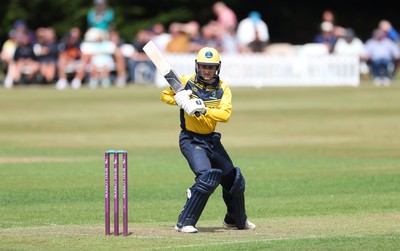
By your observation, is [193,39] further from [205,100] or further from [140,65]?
[205,100]

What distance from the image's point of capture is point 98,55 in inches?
1410

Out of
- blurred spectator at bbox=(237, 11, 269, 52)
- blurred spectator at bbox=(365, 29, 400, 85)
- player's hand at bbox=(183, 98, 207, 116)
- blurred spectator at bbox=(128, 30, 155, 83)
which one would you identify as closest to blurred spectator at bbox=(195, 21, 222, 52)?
blurred spectator at bbox=(237, 11, 269, 52)

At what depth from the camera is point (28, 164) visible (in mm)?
19766

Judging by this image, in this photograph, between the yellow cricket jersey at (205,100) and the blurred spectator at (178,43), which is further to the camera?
the blurred spectator at (178,43)

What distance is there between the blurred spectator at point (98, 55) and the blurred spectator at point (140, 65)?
1072mm

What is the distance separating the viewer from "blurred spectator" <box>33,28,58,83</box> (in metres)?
35.9

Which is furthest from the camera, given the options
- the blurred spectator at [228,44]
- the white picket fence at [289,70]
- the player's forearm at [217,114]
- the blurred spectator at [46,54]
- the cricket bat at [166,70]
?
the blurred spectator at [228,44]

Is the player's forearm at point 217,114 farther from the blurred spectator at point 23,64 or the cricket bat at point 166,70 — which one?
the blurred spectator at point 23,64

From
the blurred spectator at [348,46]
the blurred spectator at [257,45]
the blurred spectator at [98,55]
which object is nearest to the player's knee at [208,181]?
the blurred spectator at [98,55]

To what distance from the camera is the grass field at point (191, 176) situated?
36.7ft

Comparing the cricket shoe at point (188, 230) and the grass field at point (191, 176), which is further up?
the cricket shoe at point (188, 230)

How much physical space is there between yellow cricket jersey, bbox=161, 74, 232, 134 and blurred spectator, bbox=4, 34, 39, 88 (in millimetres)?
24165

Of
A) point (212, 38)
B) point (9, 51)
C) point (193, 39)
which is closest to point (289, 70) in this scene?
point (212, 38)

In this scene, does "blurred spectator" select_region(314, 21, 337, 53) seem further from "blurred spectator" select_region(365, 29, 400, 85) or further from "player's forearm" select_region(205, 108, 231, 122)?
"player's forearm" select_region(205, 108, 231, 122)
